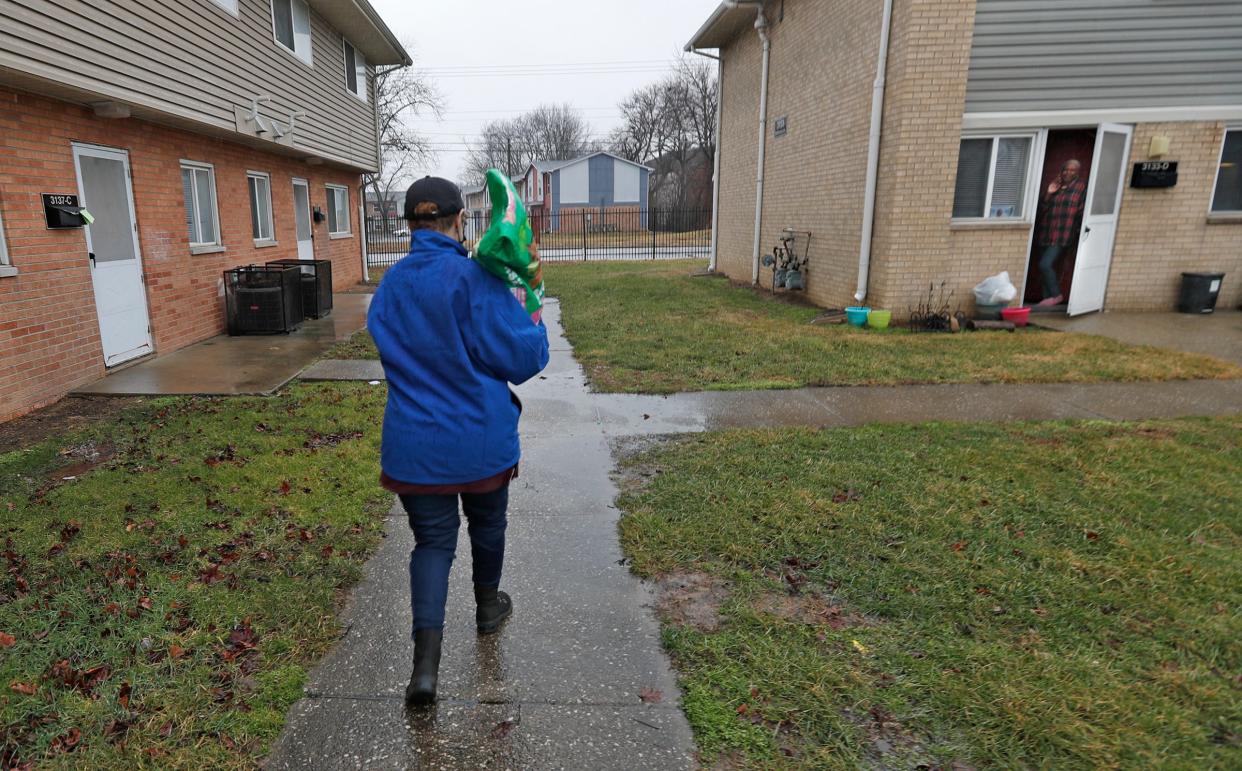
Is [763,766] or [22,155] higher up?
[22,155]

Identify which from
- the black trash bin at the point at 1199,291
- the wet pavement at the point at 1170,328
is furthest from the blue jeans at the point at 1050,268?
the black trash bin at the point at 1199,291

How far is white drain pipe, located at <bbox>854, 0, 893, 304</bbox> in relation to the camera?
9609 millimetres

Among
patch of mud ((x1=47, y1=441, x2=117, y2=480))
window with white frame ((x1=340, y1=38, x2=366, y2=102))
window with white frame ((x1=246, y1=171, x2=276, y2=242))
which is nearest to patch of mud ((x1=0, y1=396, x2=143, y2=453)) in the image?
patch of mud ((x1=47, y1=441, x2=117, y2=480))

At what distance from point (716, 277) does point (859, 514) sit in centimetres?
1469

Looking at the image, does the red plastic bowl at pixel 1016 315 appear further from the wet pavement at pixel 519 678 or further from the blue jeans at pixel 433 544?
the blue jeans at pixel 433 544

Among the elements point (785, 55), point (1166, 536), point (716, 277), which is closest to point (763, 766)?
point (1166, 536)

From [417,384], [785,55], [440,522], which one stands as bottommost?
[440,522]

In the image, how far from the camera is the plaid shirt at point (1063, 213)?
33.2 ft

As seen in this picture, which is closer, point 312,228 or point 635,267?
point 312,228

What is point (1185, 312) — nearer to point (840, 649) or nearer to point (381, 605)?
point (840, 649)

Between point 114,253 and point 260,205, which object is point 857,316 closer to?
point 114,253

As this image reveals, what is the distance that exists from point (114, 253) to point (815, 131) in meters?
10.4

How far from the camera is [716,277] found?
1816 cm

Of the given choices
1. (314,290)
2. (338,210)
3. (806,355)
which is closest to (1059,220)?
(806,355)
